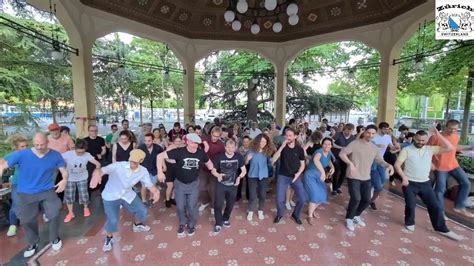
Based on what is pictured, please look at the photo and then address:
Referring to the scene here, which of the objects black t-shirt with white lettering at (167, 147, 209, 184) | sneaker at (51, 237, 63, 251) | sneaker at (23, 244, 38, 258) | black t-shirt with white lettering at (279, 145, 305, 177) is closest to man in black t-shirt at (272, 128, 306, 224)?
black t-shirt with white lettering at (279, 145, 305, 177)

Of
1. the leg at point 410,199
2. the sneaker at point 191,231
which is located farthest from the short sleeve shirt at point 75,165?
the leg at point 410,199

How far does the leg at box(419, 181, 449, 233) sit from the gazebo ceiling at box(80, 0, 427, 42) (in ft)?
19.2

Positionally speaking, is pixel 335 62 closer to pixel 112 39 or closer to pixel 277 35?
pixel 277 35

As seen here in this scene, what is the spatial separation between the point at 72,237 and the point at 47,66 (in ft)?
35.2

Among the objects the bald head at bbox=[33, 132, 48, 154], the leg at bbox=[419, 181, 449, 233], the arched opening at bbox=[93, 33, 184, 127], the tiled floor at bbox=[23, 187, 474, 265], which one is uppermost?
the arched opening at bbox=[93, 33, 184, 127]

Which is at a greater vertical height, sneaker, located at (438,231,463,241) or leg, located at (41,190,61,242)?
leg, located at (41,190,61,242)

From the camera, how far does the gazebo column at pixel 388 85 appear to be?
8.62m

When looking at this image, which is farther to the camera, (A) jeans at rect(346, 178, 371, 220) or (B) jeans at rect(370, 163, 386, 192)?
(B) jeans at rect(370, 163, 386, 192)

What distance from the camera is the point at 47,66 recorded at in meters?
11.3

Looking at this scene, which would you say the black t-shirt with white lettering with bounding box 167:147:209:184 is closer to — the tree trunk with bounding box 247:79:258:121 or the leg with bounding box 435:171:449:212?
the leg with bounding box 435:171:449:212

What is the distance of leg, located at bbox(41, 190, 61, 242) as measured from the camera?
11.0 ft

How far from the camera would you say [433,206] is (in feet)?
12.9

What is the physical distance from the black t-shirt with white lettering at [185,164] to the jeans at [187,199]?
10 centimetres

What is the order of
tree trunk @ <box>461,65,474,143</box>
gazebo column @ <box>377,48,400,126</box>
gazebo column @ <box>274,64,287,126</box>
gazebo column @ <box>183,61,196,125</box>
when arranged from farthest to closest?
gazebo column @ <box>274,64,287,126</box> → gazebo column @ <box>183,61,196,125</box> → gazebo column @ <box>377,48,400,126</box> → tree trunk @ <box>461,65,474,143</box>
